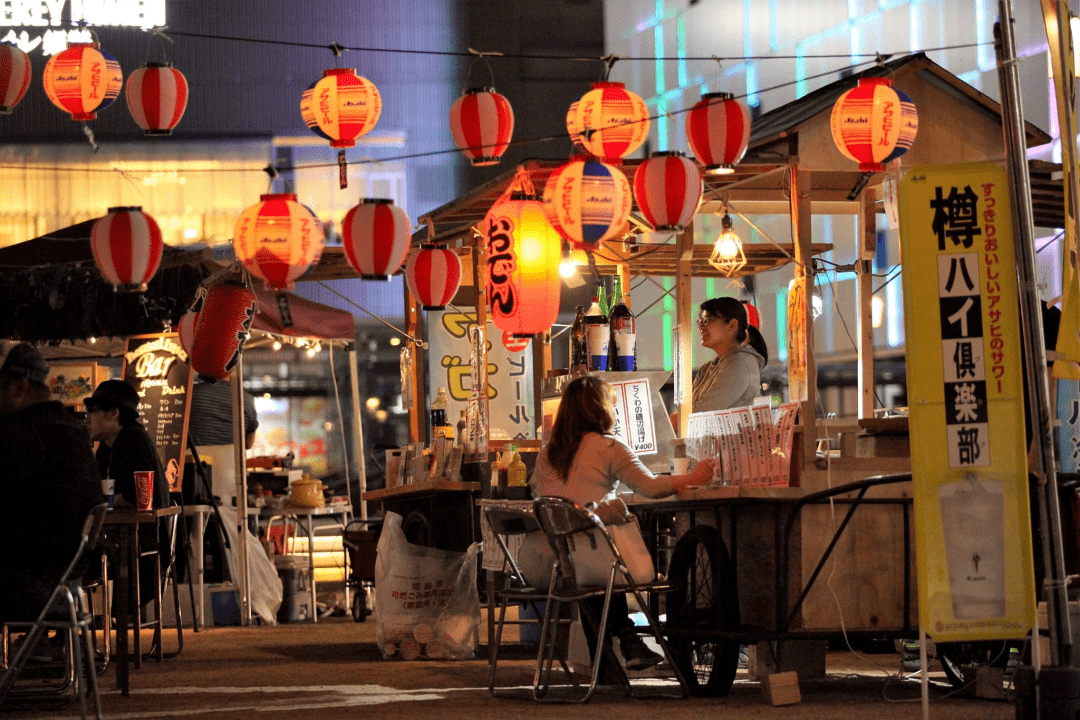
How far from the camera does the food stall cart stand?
5836 mm

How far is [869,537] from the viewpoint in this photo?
233 inches

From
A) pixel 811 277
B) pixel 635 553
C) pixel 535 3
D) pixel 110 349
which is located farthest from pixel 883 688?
pixel 535 3

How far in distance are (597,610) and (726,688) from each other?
2.45ft

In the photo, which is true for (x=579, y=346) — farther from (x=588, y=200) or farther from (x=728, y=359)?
(x=728, y=359)

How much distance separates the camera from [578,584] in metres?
6.12

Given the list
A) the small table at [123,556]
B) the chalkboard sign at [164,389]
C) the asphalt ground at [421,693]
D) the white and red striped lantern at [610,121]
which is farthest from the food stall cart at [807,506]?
the chalkboard sign at [164,389]

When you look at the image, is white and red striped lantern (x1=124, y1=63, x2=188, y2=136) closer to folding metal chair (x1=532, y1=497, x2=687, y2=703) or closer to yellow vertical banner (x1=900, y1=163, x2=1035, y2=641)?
folding metal chair (x1=532, y1=497, x2=687, y2=703)

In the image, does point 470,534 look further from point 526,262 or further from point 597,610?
point 597,610

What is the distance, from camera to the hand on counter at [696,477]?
6191mm

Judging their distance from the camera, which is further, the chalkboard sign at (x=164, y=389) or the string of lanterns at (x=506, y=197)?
the chalkboard sign at (x=164, y=389)

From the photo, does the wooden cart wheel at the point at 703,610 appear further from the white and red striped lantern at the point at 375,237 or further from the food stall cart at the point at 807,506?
the white and red striped lantern at the point at 375,237

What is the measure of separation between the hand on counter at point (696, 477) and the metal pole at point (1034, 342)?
1.54m

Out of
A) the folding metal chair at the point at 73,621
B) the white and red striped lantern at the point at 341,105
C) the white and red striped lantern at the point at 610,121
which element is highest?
the white and red striped lantern at the point at 341,105

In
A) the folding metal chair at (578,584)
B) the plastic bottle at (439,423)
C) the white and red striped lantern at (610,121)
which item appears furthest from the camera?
the plastic bottle at (439,423)
